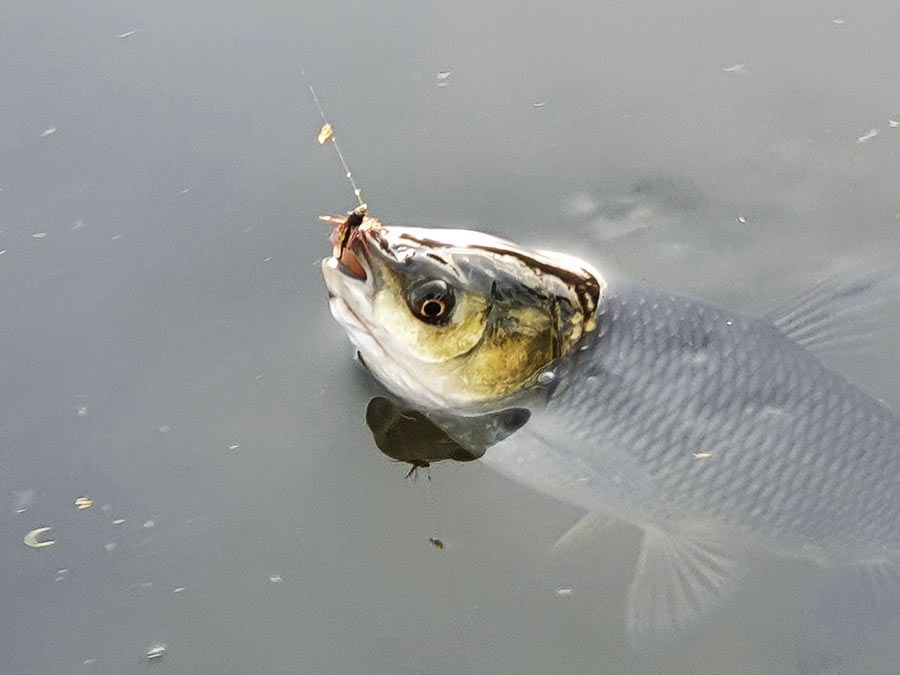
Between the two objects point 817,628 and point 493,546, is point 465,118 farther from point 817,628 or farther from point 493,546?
point 817,628

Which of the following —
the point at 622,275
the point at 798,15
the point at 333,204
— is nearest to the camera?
the point at 622,275

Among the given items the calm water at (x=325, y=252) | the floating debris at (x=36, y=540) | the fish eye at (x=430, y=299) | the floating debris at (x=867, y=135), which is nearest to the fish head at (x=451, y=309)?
the fish eye at (x=430, y=299)

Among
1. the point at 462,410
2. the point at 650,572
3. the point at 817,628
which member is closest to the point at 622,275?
the point at 462,410

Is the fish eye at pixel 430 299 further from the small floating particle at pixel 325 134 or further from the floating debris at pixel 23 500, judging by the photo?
the floating debris at pixel 23 500

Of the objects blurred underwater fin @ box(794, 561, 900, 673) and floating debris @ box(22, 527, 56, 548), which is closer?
blurred underwater fin @ box(794, 561, 900, 673)

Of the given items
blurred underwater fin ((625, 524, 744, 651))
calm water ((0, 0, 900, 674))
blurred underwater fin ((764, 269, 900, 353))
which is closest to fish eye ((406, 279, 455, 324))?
calm water ((0, 0, 900, 674))

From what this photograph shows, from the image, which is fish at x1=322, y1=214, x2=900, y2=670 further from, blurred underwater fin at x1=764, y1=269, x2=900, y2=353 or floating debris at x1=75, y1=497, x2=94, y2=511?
floating debris at x1=75, y1=497, x2=94, y2=511

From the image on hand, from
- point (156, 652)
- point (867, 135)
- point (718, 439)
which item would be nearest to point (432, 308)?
point (718, 439)
